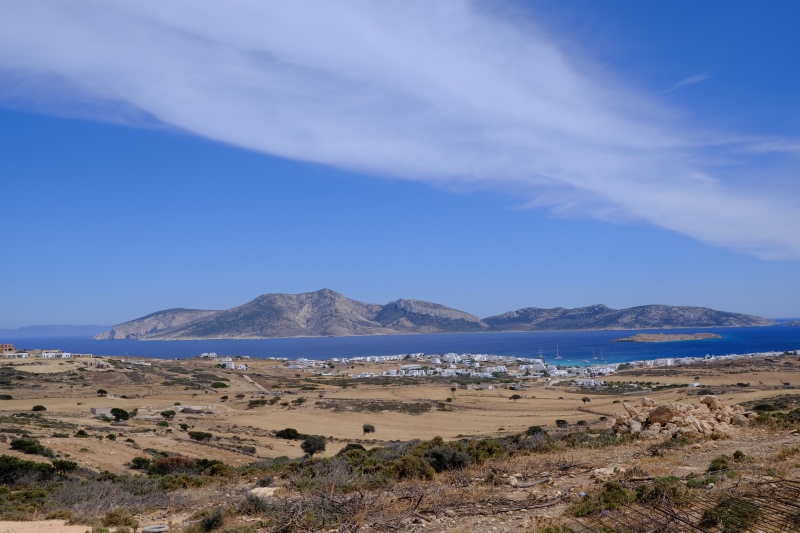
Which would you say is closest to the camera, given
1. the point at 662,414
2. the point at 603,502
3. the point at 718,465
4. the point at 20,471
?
the point at 603,502

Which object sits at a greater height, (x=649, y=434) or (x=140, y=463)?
(x=649, y=434)

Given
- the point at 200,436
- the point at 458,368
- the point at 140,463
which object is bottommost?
the point at 458,368

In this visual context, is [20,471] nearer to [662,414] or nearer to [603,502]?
[603,502]

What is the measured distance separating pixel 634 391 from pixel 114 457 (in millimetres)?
53478

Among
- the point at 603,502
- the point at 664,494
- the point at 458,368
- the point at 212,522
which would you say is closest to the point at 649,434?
the point at 664,494

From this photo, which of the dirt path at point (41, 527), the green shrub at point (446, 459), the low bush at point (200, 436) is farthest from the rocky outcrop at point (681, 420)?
the low bush at point (200, 436)

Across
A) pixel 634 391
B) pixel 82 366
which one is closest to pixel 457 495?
pixel 634 391

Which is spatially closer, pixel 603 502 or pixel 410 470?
pixel 603 502

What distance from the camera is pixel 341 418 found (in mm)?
42812

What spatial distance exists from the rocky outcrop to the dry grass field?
0.81m

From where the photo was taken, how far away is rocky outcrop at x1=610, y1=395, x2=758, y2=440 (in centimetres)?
1441

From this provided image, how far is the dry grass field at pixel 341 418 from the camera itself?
10.3m

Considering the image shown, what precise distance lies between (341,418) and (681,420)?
31230mm

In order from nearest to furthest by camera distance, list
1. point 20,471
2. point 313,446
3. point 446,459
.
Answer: point 446,459, point 20,471, point 313,446
